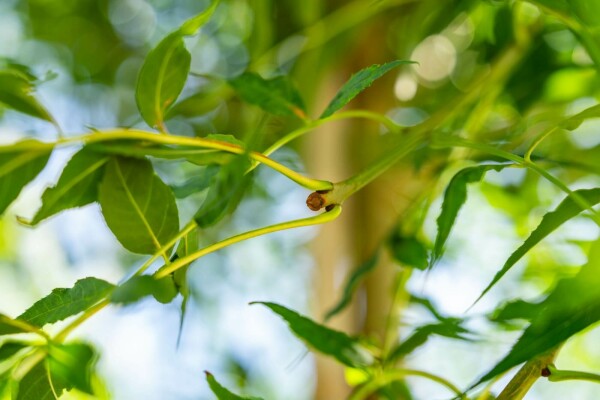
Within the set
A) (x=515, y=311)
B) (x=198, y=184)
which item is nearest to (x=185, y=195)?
(x=198, y=184)

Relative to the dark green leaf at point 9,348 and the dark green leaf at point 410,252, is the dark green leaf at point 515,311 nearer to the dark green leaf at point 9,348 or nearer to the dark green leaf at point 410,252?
the dark green leaf at point 410,252

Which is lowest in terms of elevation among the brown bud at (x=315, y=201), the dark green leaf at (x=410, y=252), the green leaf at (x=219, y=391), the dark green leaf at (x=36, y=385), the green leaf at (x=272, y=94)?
the dark green leaf at (x=36, y=385)

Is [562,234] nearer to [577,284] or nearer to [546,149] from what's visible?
[546,149]

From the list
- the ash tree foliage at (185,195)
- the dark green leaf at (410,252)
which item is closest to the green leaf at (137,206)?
the ash tree foliage at (185,195)

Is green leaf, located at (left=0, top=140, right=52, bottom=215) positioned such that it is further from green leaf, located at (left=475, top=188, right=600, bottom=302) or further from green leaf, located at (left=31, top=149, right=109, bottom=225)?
green leaf, located at (left=475, top=188, right=600, bottom=302)

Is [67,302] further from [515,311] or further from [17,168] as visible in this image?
[515,311]

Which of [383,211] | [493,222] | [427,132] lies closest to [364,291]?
[383,211]

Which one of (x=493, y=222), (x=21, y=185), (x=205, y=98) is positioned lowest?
(x=21, y=185)
